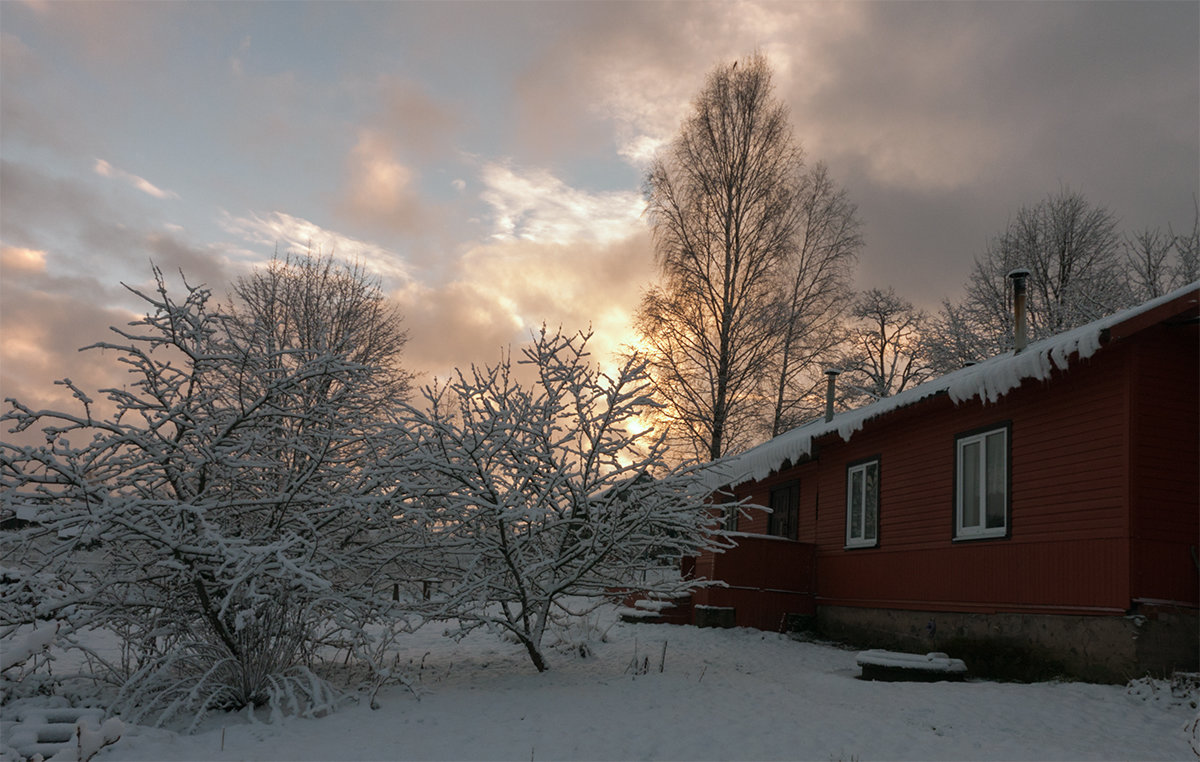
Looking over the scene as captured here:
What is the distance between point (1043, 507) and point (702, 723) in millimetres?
5171

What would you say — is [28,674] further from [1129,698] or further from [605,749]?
[1129,698]

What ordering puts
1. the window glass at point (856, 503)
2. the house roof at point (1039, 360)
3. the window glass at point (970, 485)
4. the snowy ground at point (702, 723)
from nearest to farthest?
1. the snowy ground at point (702, 723)
2. the house roof at point (1039, 360)
3. the window glass at point (970, 485)
4. the window glass at point (856, 503)

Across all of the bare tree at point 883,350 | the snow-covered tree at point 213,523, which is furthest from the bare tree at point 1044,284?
the snow-covered tree at point 213,523

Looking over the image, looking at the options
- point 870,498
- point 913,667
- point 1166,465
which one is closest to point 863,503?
point 870,498

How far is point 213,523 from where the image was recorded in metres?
8.45

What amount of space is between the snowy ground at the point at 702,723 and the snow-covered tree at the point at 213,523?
0.72m

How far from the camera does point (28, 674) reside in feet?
30.5

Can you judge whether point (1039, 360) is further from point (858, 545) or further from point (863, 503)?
point (858, 545)

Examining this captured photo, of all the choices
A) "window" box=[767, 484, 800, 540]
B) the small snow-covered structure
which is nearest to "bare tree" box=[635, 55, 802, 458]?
"window" box=[767, 484, 800, 540]

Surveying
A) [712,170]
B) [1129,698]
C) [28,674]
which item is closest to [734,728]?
[1129,698]

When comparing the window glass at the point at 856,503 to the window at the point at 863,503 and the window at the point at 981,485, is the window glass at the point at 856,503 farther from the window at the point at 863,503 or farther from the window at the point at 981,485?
the window at the point at 981,485

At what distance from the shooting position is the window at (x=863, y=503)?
13.9 meters

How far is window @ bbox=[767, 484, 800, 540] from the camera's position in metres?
17.1

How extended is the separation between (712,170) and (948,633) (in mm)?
15237
